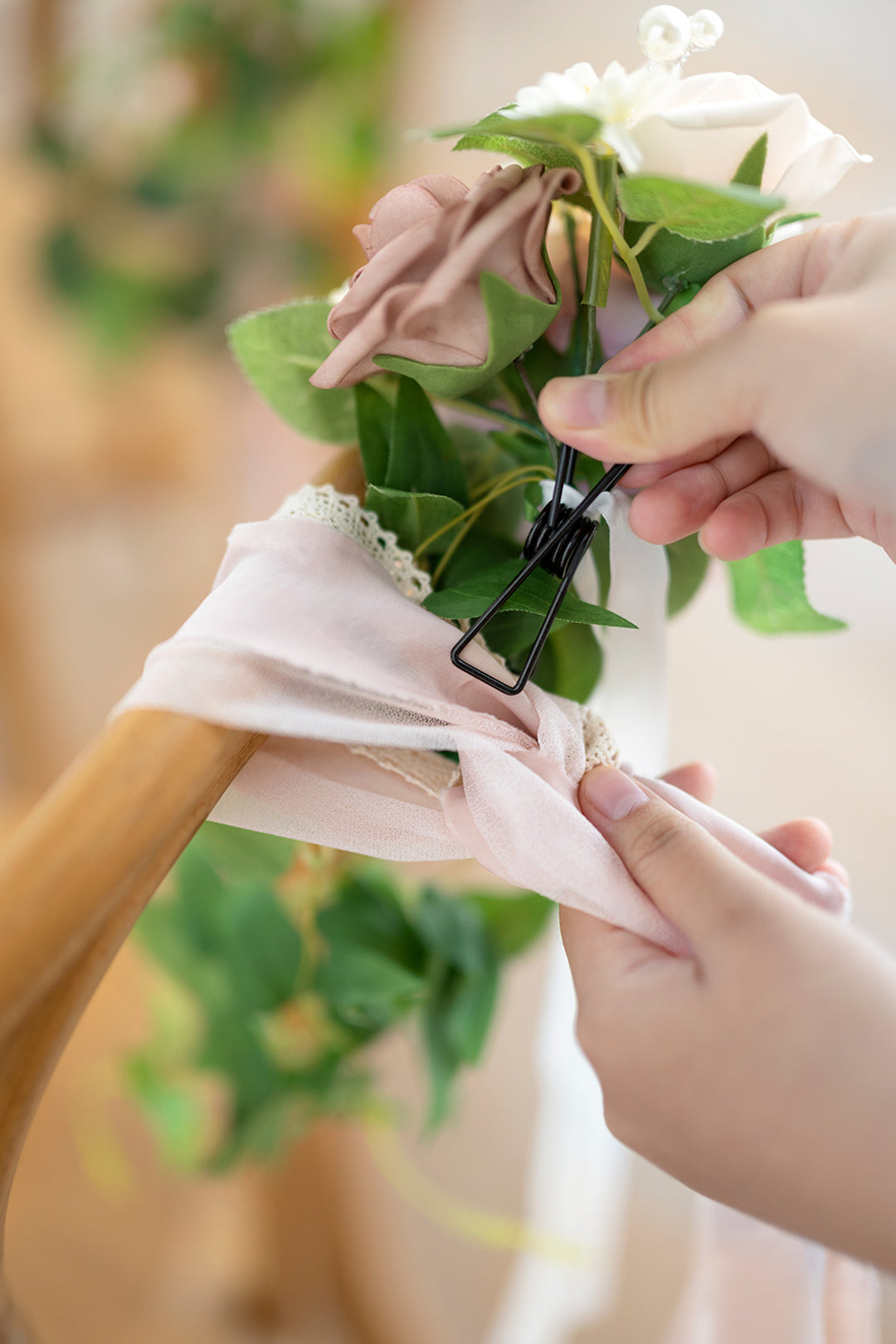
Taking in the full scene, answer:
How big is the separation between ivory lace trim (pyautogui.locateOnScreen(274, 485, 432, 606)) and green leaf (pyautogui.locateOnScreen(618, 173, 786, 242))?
0.17 metres

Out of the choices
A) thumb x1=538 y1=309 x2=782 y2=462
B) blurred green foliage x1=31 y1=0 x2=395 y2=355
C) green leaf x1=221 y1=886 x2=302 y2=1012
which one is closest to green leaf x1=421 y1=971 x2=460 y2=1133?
green leaf x1=221 y1=886 x2=302 y2=1012

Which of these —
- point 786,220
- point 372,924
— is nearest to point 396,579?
point 786,220

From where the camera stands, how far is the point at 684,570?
517mm

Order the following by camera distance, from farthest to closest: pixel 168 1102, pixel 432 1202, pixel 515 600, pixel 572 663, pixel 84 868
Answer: pixel 432 1202 < pixel 168 1102 < pixel 572 663 < pixel 515 600 < pixel 84 868

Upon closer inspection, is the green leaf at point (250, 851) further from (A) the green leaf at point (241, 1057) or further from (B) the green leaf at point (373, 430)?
(B) the green leaf at point (373, 430)

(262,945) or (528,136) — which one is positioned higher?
(528,136)

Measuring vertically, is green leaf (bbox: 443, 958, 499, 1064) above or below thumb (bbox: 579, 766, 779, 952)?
below

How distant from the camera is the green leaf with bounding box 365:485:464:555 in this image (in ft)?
1.36

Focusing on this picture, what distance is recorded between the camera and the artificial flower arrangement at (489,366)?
1.02 feet

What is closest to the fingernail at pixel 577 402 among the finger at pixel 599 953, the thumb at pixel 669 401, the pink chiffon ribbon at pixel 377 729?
the thumb at pixel 669 401

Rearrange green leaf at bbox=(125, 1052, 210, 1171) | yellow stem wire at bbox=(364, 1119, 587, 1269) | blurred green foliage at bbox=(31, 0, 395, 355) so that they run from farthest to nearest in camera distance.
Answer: blurred green foliage at bbox=(31, 0, 395, 355) < yellow stem wire at bbox=(364, 1119, 587, 1269) < green leaf at bbox=(125, 1052, 210, 1171)

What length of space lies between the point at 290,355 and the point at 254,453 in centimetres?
165

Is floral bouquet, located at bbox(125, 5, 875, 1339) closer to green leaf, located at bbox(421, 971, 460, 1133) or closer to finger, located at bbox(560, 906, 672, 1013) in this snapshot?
finger, located at bbox(560, 906, 672, 1013)

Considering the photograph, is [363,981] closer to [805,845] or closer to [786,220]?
[805,845]
